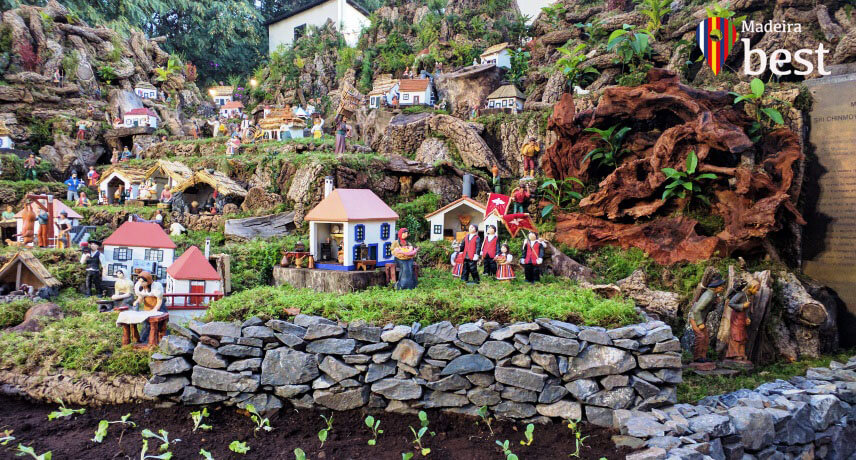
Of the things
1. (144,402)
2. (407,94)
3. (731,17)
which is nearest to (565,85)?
(731,17)

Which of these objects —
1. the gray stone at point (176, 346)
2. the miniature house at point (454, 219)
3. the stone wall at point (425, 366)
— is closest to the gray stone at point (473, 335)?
the stone wall at point (425, 366)

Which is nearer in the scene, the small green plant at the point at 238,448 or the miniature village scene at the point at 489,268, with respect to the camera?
the small green plant at the point at 238,448

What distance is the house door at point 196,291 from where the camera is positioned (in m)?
7.48

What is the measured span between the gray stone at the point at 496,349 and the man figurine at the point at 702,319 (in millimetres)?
3399

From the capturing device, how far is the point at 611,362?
5.69 m

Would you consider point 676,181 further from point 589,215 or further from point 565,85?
point 565,85

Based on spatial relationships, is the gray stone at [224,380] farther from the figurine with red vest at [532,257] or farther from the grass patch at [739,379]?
the grass patch at [739,379]

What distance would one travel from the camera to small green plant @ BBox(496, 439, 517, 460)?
4.88m

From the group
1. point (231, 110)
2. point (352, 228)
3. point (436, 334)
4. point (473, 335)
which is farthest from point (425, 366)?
point (231, 110)

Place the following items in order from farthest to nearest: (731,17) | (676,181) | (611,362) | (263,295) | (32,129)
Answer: (32,129) < (731,17) < (676,181) < (263,295) < (611,362)

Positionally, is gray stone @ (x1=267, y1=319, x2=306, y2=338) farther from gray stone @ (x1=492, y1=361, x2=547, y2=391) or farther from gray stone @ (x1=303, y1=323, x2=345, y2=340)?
gray stone @ (x1=492, y1=361, x2=547, y2=391)

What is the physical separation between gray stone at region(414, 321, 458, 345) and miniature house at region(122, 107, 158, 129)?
18.6 metres

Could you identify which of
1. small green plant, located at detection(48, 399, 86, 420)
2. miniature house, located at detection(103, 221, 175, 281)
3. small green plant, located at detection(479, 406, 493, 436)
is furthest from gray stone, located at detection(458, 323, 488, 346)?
miniature house, located at detection(103, 221, 175, 281)

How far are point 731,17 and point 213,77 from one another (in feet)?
90.4
